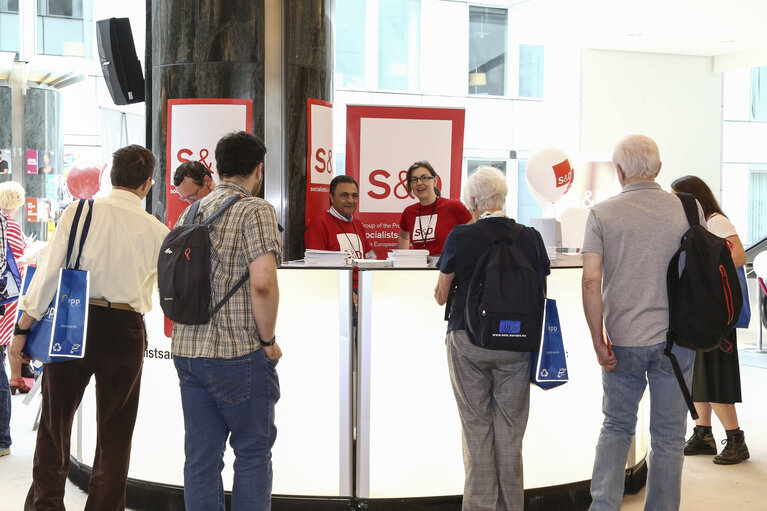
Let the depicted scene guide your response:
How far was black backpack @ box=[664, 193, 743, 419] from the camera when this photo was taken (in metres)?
2.79

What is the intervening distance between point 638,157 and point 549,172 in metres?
3.01

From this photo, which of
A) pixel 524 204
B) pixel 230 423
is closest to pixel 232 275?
pixel 230 423

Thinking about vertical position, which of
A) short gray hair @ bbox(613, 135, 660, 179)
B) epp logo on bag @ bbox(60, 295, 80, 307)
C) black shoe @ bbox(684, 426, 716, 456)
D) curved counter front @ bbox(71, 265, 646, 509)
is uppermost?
short gray hair @ bbox(613, 135, 660, 179)

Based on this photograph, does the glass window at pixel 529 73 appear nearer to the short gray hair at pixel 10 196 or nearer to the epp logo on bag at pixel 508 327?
the short gray hair at pixel 10 196

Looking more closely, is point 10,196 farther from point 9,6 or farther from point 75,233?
point 9,6

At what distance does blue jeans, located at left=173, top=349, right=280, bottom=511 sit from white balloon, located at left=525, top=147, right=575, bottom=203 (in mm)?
3739

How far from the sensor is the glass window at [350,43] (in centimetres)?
1298

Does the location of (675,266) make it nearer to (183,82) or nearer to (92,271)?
(92,271)

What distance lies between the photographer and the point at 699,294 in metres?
2.79

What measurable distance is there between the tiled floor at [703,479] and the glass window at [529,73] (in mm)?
9153

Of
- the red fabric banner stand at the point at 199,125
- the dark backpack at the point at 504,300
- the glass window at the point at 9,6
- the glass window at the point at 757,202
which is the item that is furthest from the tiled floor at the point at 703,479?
the glass window at the point at 757,202

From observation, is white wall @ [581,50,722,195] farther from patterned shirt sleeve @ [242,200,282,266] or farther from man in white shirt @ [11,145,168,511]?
patterned shirt sleeve @ [242,200,282,266]

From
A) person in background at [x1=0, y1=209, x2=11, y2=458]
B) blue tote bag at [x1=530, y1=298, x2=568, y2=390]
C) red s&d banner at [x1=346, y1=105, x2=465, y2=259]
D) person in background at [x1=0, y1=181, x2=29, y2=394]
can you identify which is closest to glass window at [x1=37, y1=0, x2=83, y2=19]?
person in background at [x1=0, y1=181, x2=29, y2=394]

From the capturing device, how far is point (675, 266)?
285 centimetres
